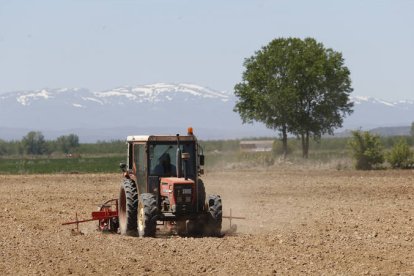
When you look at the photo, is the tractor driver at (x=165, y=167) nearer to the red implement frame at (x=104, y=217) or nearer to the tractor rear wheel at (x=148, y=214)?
the tractor rear wheel at (x=148, y=214)

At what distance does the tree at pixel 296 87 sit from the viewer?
59938 millimetres

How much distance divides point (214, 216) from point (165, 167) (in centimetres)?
157

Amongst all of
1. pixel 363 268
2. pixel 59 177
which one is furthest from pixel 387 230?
pixel 59 177

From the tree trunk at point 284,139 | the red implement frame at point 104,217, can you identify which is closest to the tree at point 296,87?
the tree trunk at point 284,139

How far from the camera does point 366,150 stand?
54.6m

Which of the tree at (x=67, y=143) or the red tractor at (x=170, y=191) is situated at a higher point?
the tree at (x=67, y=143)

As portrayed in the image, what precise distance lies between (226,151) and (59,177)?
18415mm

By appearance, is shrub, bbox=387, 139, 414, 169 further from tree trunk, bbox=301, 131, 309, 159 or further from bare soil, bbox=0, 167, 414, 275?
bare soil, bbox=0, 167, 414, 275

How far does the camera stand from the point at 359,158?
54812mm

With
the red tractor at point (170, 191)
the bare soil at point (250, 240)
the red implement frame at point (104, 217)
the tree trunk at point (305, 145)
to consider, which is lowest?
the bare soil at point (250, 240)

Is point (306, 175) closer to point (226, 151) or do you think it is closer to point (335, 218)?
point (226, 151)

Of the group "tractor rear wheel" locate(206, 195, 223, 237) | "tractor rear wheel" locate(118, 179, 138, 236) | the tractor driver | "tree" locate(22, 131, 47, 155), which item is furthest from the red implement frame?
"tree" locate(22, 131, 47, 155)

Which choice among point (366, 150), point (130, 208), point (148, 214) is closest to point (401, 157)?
point (366, 150)

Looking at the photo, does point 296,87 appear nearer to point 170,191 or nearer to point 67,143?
point 170,191
